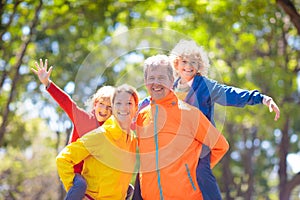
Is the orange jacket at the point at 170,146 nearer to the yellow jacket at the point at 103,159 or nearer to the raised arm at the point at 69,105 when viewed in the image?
the yellow jacket at the point at 103,159

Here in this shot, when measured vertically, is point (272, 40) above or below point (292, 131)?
above

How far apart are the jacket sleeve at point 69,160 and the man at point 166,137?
46cm

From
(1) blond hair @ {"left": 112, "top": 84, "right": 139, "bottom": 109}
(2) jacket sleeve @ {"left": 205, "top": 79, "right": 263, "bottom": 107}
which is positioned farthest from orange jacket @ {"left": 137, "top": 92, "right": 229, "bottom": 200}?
(2) jacket sleeve @ {"left": 205, "top": 79, "right": 263, "bottom": 107}

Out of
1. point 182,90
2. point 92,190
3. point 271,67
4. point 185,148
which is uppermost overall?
point 271,67

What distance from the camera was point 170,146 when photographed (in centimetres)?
472

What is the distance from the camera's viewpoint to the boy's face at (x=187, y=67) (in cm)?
506

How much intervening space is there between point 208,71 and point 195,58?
17cm

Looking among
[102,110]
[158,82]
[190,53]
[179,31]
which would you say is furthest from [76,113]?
[179,31]

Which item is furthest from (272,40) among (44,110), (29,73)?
(44,110)

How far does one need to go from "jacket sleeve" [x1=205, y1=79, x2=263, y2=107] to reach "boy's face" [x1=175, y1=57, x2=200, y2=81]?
0.14 metres

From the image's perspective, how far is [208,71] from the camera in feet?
16.9

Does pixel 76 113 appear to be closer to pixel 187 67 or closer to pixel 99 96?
pixel 99 96

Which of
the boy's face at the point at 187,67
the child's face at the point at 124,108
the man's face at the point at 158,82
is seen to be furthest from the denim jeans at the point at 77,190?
the boy's face at the point at 187,67

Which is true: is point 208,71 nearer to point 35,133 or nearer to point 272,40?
point 272,40
